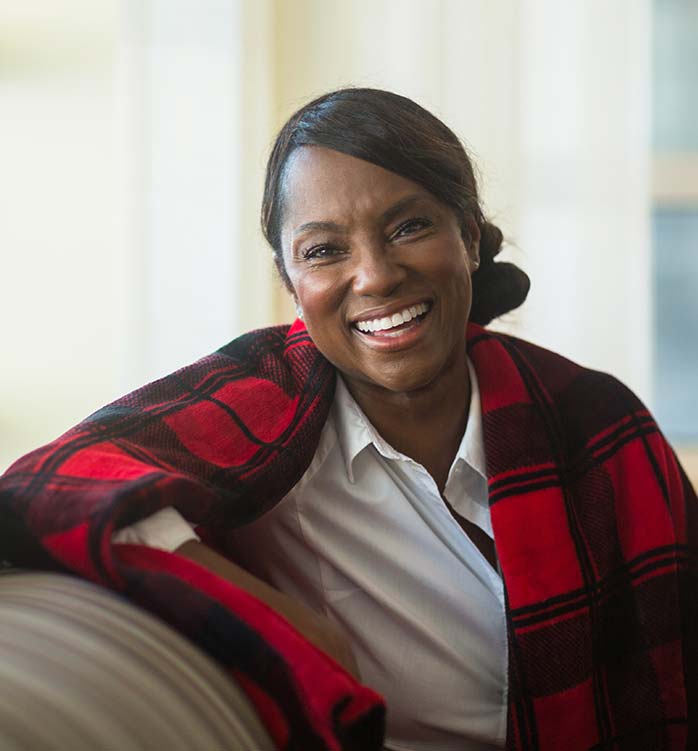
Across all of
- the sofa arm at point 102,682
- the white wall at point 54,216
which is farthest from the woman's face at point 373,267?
the white wall at point 54,216

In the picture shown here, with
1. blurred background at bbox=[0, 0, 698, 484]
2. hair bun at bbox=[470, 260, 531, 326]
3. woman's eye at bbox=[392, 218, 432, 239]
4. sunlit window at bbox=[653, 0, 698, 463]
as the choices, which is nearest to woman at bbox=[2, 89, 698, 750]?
woman's eye at bbox=[392, 218, 432, 239]

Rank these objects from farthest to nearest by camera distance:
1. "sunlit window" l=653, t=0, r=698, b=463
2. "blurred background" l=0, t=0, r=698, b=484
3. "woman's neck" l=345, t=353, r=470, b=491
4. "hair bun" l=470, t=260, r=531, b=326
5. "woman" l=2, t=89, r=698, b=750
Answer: "sunlit window" l=653, t=0, r=698, b=463
"blurred background" l=0, t=0, r=698, b=484
"hair bun" l=470, t=260, r=531, b=326
"woman's neck" l=345, t=353, r=470, b=491
"woman" l=2, t=89, r=698, b=750

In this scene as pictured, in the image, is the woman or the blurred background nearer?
the woman

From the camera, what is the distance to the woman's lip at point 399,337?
1161mm

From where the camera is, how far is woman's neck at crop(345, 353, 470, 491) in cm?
125

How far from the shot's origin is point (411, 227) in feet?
3.83

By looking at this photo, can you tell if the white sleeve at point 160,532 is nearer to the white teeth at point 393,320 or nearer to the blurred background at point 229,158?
the white teeth at point 393,320

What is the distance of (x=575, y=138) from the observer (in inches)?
92.4

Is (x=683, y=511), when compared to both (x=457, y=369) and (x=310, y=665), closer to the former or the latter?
(x=457, y=369)

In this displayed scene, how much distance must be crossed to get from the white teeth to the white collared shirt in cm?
13

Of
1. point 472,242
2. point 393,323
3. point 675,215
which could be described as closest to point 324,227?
point 393,323

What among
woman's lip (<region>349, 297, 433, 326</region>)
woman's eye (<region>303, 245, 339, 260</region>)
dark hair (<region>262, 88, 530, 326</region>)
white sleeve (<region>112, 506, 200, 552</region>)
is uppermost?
dark hair (<region>262, 88, 530, 326</region>)

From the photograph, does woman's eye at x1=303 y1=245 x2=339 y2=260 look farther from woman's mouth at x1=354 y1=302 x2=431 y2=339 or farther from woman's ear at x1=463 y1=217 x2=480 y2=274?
woman's ear at x1=463 y1=217 x2=480 y2=274

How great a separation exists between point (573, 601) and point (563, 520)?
0.09m
